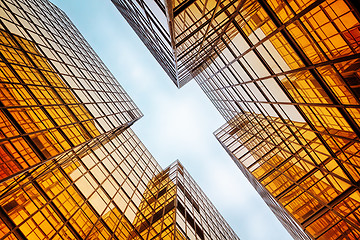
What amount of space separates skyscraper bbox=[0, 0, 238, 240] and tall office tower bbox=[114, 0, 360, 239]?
26.9 feet

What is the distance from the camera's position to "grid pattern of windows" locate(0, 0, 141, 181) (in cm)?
1100

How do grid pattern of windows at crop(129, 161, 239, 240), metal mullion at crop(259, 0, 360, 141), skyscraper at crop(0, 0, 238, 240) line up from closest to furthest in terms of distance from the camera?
metal mullion at crop(259, 0, 360, 141) < skyscraper at crop(0, 0, 238, 240) < grid pattern of windows at crop(129, 161, 239, 240)

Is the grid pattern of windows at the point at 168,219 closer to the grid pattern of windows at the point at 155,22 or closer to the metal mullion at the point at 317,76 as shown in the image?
the metal mullion at the point at 317,76

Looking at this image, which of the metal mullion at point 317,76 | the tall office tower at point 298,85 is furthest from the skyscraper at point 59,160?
the metal mullion at point 317,76

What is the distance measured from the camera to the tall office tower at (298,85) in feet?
26.0

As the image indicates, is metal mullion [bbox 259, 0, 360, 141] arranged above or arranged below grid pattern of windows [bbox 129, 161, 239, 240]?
above

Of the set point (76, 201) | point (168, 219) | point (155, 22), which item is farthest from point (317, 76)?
point (76, 201)

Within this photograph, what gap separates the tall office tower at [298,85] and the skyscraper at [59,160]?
26.9 feet

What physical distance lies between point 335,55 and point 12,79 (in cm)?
1492

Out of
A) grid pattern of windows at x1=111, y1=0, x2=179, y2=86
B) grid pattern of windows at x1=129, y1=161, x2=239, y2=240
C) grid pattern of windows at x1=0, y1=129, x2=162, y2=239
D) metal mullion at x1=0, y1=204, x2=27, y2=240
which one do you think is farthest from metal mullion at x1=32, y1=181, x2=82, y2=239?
grid pattern of windows at x1=111, y1=0, x2=179, y2=86

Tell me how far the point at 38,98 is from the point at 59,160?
3.94 m

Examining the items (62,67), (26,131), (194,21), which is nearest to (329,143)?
(194,21)

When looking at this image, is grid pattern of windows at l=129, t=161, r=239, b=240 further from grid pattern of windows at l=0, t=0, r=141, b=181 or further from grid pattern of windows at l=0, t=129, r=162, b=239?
grid pattern of windows at l=0, t=0, r=141, b=181

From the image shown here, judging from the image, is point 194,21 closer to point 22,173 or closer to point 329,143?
point 329,143
